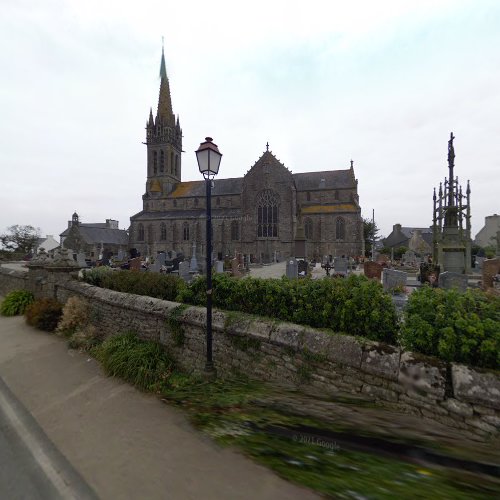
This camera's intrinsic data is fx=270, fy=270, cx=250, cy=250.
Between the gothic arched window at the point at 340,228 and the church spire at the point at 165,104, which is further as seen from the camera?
the church spire at the point at 165,104

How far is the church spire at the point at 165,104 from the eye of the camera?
5612 centimetres

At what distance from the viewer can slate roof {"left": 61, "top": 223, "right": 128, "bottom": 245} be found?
55.8 metres

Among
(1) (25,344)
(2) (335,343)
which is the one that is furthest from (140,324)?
(2) (335,343)

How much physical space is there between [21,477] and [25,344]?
→ 6.23 m

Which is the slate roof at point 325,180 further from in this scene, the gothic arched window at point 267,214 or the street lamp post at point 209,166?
the street lamp post at point 209,166

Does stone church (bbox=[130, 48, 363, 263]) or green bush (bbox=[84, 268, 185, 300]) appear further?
stone church (bbox=[130, 48, 363, 263])

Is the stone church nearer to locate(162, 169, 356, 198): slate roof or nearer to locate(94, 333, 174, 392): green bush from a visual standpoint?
locate(162, 169, 356, 198): slate roof

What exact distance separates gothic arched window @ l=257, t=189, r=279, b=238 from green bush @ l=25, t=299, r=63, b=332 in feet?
119

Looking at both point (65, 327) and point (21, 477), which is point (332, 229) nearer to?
point (65, 327)

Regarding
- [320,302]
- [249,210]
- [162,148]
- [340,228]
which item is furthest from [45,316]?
[162,148]

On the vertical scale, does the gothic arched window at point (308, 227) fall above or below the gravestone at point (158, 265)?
above

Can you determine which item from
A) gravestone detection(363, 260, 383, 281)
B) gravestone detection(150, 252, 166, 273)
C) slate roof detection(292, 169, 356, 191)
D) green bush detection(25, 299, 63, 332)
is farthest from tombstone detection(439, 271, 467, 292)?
slate roof detection(292, 169, 356, 191)

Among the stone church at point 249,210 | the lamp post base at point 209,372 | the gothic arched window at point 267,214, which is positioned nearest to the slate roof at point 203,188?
the stone church at point 249,210

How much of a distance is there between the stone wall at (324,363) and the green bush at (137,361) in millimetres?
259
